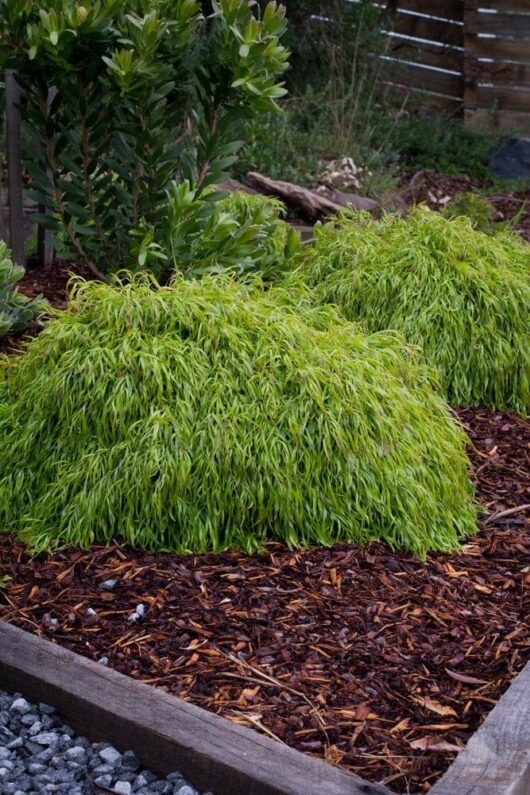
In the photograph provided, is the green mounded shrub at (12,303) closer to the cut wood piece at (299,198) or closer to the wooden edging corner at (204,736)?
the wooden edging corner at (204,736)

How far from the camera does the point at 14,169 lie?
18.5ft

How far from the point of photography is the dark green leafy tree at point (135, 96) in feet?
14.9

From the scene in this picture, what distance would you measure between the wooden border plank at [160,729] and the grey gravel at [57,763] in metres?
0.03

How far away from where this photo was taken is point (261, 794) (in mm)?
2352

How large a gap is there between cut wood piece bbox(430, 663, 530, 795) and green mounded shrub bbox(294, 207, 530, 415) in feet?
8.33

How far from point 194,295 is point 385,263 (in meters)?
1.53

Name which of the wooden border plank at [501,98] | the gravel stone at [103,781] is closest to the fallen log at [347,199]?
the wooden border plank at [501,98]

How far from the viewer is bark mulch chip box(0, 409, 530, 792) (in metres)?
2.67

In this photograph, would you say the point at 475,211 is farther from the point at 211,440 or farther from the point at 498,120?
the point at 498,120

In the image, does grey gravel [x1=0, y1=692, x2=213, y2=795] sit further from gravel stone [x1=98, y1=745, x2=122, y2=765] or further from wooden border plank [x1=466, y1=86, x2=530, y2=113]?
wooden border plank [x1=466, y1=86, x2=530, y2=113]

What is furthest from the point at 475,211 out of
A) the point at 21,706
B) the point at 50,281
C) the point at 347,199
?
the point at 21,706

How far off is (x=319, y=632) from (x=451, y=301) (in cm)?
236

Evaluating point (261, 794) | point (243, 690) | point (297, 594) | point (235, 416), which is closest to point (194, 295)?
point (235, 416)

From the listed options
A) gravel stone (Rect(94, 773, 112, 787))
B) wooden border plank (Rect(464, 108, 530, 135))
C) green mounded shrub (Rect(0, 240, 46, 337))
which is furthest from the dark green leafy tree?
wooden border plank (Rect(464, 108, 530, 135))
